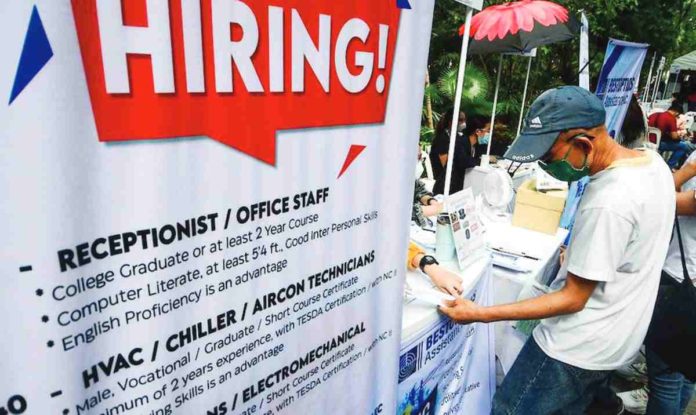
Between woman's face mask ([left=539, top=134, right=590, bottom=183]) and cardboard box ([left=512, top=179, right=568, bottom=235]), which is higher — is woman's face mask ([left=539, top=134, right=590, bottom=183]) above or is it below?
above

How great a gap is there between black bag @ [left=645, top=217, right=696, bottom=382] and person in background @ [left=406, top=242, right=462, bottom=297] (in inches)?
36.1

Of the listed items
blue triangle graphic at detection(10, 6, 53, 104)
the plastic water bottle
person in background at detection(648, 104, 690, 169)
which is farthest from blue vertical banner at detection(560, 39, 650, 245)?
person in background at detection(648, 104, 690, 169)

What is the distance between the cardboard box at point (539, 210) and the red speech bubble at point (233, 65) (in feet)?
6.46

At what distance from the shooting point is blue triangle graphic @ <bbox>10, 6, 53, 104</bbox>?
56 centimetres

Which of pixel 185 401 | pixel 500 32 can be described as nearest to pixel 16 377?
pixel 185 401

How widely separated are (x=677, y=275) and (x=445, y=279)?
1135mm

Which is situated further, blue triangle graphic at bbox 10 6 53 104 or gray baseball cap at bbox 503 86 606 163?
gray baseball cap at bbox 503 86 606 163

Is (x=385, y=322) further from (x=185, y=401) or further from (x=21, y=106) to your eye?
(x=21, y=106)

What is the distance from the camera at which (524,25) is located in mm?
4320

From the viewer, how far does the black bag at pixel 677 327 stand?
5.97ft

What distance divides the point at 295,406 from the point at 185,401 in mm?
347

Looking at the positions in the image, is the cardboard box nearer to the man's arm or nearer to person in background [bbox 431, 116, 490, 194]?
person in background [bbox 431, 116, 490, 194]

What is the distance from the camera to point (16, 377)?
2.14 ft

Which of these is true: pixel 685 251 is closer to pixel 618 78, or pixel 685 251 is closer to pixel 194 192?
pixel 618 78
